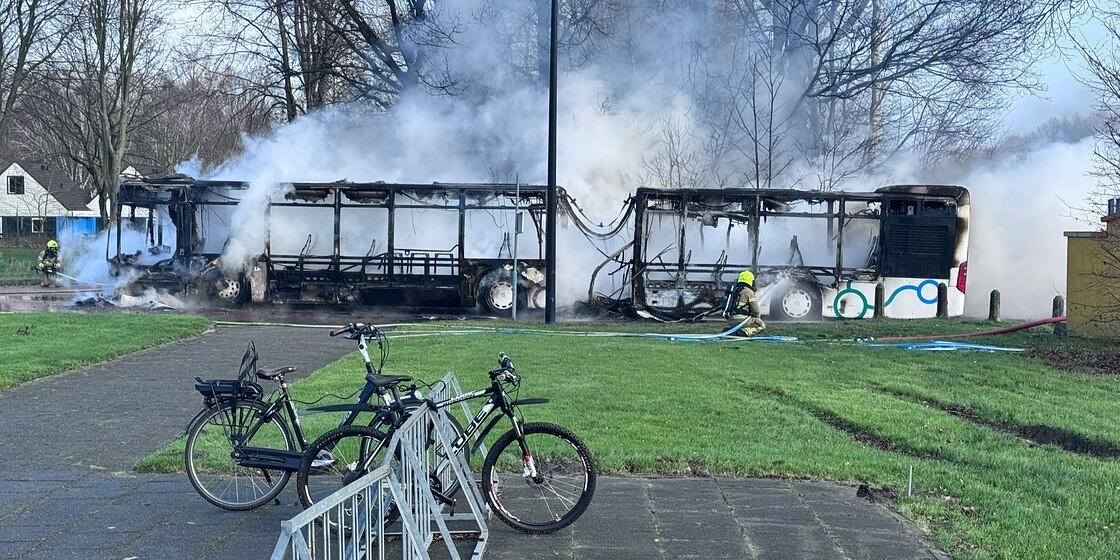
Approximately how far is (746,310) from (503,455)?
1277cm

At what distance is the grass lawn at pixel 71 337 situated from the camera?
12.1 m

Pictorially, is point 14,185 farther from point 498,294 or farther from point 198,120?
point 498,294

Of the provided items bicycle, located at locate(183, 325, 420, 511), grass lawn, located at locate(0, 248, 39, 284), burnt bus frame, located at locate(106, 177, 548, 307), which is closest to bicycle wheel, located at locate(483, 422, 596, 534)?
bicycle, located at locate(183, 325, 420, 511)

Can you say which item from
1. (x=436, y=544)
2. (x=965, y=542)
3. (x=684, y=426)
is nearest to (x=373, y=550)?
(x=436, y=544)

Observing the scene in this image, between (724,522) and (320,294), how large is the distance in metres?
17.1

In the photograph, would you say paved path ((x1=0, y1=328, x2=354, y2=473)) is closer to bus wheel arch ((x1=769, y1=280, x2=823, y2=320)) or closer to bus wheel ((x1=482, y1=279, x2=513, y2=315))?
bus wheel ((x1=482, y1=279, x2=513, y2=315))

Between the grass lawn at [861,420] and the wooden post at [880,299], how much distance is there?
637cm

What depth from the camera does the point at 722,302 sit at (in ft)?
69.2

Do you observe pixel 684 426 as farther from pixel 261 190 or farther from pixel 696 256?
pixel 261 190

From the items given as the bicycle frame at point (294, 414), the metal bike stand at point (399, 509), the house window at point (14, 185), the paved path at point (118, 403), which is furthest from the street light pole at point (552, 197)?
the house window at point (14, 185)

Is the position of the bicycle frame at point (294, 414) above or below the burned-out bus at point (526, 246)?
below

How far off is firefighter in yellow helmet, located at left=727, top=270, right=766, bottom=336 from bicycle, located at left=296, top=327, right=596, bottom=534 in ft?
38.0

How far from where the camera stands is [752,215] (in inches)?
843

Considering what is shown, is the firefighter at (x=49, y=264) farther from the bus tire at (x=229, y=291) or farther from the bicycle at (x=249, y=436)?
the bicycle at (x=249, y=436)
